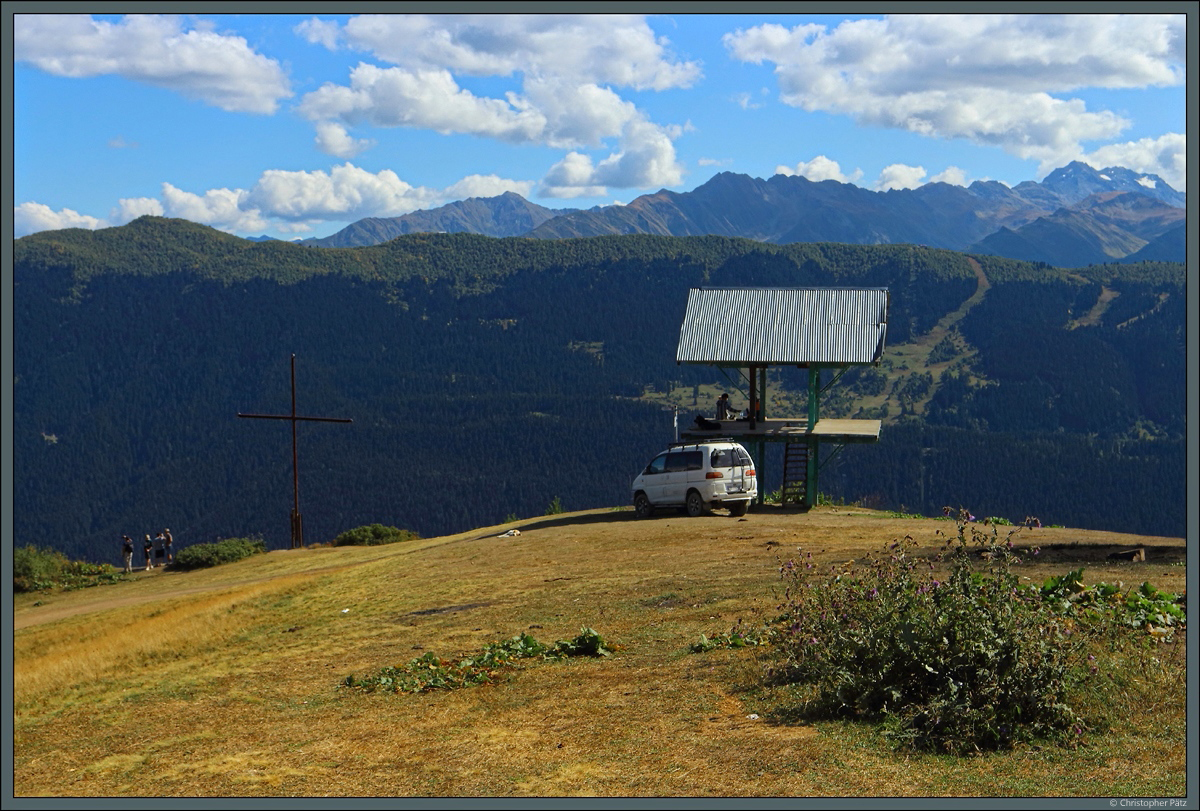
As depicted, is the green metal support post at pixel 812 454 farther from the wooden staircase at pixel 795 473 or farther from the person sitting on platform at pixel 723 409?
the person sitting on platform at pixel 723 409

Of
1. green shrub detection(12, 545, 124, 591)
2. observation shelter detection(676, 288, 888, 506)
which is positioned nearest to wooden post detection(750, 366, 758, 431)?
observation shelter detection(676, 288, 888, 506)

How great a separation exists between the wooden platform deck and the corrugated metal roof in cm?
231

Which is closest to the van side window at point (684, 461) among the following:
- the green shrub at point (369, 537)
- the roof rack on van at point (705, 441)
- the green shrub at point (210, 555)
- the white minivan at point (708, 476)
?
the white minivan at point (708, 476)

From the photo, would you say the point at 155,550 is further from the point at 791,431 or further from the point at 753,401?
the point at 791,431

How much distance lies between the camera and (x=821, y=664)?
485 inches

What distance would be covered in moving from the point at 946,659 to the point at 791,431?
27178mm

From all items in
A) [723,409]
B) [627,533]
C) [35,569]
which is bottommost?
[35,569]

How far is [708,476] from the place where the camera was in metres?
34.3

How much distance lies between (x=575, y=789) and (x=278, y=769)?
3.53 m

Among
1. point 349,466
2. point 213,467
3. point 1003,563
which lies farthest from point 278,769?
point 213,467

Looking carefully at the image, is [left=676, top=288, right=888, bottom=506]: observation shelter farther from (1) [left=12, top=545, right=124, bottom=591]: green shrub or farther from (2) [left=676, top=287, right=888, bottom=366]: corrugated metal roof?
(1) [left=12, top=545, right=124, bottom=591]: green shrub

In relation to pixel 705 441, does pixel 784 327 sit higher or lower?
higher

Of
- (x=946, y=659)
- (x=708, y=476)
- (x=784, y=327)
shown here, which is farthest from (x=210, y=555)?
(x=946, y=659)

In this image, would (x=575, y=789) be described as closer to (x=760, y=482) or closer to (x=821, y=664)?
(x=821, y=664)
